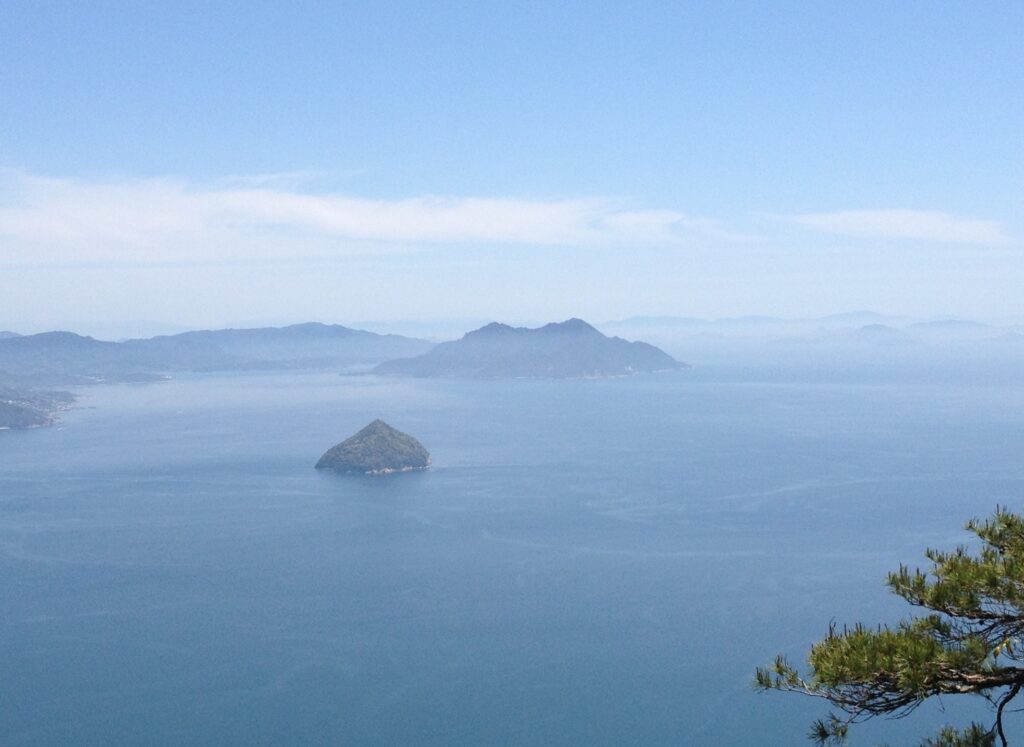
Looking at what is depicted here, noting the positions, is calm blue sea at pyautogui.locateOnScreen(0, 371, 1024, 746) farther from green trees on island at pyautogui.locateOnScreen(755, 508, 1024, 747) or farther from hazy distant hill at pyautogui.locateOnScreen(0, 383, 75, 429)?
green trees on island at pyautogui.locateOnScreen(755, 508, 1024, 747)

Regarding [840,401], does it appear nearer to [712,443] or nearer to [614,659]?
[712,443]

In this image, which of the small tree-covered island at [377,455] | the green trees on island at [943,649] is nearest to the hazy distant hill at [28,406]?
the small tree-covered island at [377,455]

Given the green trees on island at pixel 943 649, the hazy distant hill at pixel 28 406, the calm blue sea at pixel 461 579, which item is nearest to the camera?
the green trees on island at pixel 943 649

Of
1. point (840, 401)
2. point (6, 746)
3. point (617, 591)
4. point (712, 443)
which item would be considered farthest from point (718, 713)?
point (840, 401)

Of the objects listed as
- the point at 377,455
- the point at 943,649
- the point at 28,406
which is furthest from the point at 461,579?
the point at 28,406

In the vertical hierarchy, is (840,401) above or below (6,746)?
above

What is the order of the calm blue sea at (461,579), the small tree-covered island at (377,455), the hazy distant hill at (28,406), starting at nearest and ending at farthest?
the calm blue sea at (461,579) → the small tree-covered island at (377,455) → the hazy distant hill at (28,406)

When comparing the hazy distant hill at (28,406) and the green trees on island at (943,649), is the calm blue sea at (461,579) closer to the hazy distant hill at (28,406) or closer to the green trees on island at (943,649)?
the hazy distant hill at (28,406)
